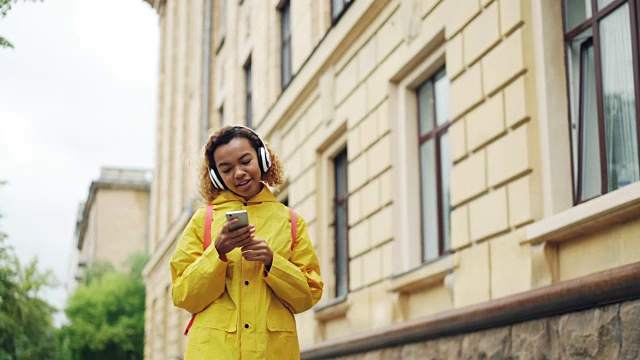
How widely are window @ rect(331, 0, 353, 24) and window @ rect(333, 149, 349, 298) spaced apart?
6.21 ft

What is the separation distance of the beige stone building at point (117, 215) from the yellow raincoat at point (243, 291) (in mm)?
69653

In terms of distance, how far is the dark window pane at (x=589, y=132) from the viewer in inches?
313

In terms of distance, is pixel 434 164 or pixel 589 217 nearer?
pixel 589 217

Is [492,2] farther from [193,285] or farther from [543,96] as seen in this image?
[193,285]

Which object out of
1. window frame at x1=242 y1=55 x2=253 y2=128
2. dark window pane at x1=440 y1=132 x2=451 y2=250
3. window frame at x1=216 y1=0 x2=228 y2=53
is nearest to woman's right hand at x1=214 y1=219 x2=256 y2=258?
dark window pane at x1=440 y1=132 x2=451 y2=250

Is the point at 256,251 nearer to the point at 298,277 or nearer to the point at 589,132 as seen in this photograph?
the point at 298,277

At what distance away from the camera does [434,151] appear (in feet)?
37.2

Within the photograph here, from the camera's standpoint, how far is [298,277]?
4281mm

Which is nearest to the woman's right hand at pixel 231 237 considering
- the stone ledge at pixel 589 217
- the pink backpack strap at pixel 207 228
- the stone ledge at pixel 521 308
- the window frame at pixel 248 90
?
the pink backpack strap at pixel 207 228

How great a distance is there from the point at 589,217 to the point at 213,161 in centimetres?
368

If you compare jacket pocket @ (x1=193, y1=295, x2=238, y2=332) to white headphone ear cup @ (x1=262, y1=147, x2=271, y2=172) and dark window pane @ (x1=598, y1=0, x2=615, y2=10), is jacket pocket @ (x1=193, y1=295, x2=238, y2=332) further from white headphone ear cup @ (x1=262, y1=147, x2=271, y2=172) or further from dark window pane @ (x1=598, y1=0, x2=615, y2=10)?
dark window pane @ (x1=598, y1=0, x2=615, y2=10)

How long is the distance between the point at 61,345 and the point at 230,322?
48440 mm

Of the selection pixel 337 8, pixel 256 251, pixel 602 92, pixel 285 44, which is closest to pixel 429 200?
pixel 602 92

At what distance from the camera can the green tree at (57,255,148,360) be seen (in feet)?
165
